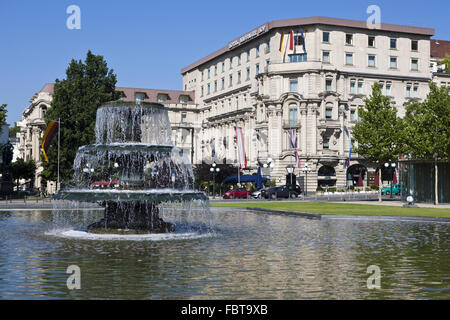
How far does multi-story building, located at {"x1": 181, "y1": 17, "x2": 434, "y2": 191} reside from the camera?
259 ft

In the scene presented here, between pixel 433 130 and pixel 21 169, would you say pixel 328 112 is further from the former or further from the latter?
pixel 21 169

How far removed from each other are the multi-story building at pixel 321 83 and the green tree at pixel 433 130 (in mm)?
30221

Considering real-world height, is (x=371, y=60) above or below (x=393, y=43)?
below

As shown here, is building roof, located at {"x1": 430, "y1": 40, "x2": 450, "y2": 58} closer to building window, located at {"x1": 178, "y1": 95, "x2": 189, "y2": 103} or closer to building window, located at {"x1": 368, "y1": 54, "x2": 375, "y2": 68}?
building window, located at {"x1": 368, "y1": 54, "x2": 375, "y2": 68}

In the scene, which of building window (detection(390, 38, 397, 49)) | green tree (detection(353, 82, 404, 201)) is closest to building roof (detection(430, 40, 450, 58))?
building window (detection(390, 38, 397, 49))

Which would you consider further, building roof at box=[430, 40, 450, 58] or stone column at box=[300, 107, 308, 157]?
building roof at box=[430, 40, 450, 58]

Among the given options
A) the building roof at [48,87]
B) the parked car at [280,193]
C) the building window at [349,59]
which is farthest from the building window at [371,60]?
the building roof at [48,87]

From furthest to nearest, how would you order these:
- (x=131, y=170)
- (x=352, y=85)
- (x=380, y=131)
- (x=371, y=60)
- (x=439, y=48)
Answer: (x=439, y=48) < (x=371, y=60) < (x=352, y=85) < (x=380, y=131) < (x=131, y=170)

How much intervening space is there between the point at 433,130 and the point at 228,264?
1515 inches

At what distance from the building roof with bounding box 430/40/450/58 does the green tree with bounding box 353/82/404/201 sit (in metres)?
62.4

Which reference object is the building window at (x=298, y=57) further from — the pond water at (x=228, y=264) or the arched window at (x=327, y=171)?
the pond water at (x=228, y=264)

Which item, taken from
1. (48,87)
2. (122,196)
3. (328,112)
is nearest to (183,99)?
(48,87)

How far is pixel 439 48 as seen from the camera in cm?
11081

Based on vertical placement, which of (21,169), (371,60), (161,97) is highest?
(371,60)
